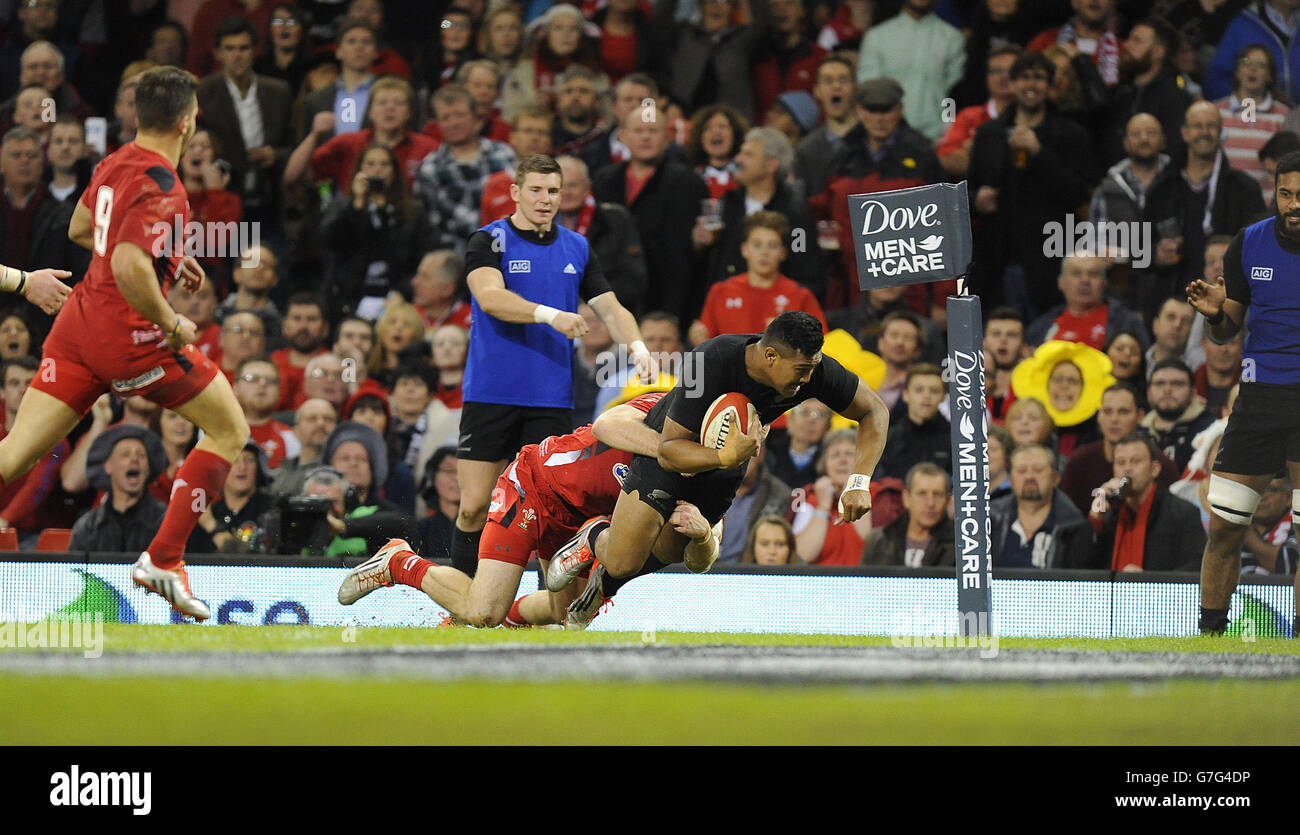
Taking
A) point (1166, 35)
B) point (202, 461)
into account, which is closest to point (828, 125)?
point (1166, 35)

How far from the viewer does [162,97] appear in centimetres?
674

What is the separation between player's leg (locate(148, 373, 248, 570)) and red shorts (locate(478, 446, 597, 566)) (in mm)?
1408

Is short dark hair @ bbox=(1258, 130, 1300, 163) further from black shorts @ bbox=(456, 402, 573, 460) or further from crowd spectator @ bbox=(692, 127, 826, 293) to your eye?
black shorts @ bbox=(456, 402, 573, 460)

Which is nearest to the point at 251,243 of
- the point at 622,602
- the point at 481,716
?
the point at 622,602

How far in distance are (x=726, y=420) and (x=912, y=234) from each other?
46.9 inches

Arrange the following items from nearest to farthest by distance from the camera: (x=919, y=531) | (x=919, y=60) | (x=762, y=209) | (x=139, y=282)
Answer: (x=139, y=282)
(x=919, y=531)
(x=762, y=209)
(x=919, y=60)

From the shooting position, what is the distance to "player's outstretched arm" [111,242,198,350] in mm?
6559

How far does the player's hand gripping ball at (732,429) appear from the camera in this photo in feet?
22.4

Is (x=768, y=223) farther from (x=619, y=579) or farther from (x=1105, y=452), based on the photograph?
(x=619, y=579)

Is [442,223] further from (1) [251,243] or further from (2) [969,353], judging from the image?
(2) [969,353]

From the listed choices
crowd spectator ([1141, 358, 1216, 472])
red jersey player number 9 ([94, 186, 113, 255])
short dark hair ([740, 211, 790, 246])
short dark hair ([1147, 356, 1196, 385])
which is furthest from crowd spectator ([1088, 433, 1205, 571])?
red jersey player number 9 ([94, 186, 113, 255])

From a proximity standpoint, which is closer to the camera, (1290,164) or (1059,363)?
(1290,164)

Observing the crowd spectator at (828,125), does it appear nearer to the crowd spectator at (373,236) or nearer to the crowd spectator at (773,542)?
the crowd spectator at (373,236)

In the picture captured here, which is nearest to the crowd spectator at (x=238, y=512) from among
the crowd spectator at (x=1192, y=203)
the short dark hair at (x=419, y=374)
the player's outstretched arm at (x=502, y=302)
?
the short dark hair at (x=419, y=374)
